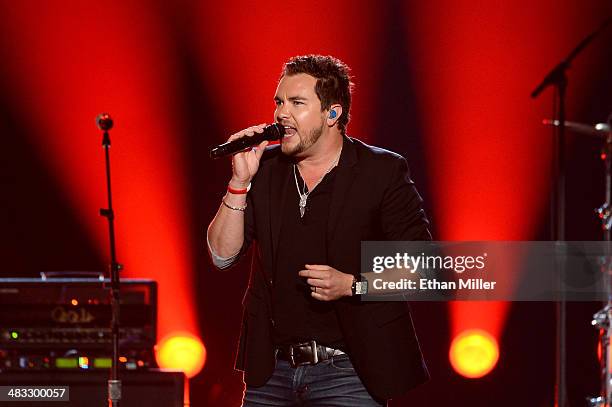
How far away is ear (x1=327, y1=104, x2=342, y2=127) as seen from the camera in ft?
10.1

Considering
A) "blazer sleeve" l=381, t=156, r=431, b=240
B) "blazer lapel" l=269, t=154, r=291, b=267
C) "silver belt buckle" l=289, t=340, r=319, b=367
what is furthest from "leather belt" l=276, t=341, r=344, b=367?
"blazer sleeve" l=381, t=156, r=431, b=240

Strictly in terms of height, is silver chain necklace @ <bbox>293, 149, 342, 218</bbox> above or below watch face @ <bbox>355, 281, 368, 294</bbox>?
above

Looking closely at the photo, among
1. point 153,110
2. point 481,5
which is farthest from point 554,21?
point 153,110

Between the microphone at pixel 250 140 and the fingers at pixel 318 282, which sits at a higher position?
the microphone at pixel 250 140

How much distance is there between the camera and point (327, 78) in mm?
3127

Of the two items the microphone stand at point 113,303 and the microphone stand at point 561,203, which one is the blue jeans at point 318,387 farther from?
the microphone stand at point 113,303

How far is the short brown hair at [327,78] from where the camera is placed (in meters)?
3.10

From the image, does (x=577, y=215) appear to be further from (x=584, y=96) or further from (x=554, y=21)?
(x=554, y=21)

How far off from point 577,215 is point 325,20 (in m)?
1.71

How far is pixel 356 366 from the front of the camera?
271 cm

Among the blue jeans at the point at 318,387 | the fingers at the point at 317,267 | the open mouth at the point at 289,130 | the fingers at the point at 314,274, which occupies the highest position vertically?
the open mouth at the point at 289,130

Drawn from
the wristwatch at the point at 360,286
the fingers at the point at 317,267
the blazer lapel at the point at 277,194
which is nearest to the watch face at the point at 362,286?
the wristwatch at the point at 360,286

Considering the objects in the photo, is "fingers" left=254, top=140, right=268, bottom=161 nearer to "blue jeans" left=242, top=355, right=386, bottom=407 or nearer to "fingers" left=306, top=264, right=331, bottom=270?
"fingers" left=306, top=264, right=331, bottom=270

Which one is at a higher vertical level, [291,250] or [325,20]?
[325,20]
